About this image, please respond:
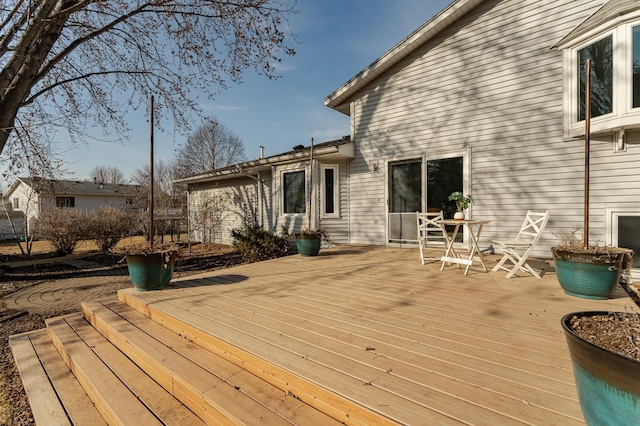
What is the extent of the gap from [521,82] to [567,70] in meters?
0.67

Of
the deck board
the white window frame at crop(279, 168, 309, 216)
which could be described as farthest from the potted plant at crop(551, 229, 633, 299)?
the white window frame at crop(279, 168, 309, 216)

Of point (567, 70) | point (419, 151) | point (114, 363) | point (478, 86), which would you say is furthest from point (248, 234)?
point (567, 70)

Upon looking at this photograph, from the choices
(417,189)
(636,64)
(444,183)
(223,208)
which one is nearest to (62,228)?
(223,208)

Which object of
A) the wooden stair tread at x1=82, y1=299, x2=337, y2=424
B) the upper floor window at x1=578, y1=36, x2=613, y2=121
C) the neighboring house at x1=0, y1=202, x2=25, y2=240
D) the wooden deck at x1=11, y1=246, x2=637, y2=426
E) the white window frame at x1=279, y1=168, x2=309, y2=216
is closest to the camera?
the wooden deck at x1=11, y1=246, x2=637, y2=426

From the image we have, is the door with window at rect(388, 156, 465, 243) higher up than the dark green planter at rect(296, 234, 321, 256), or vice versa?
the door with window at rect(388, 156, 465, 243)

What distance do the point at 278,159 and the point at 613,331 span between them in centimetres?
800

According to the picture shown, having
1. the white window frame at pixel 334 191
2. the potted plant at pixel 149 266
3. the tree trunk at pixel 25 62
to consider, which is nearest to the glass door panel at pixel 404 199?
the white window frame at pixel 334 191

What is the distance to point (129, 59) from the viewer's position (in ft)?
24.7

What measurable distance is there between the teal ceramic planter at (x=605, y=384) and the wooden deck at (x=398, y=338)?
8.5 inches

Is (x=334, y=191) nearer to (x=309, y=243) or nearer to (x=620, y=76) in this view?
(x=309, y=243)

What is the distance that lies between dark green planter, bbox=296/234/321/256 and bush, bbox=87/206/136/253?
8.60m

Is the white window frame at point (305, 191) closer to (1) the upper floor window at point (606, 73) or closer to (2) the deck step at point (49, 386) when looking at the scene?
(1) the upper floor window at point (606, 73)

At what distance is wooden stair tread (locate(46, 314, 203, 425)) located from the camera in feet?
6.05

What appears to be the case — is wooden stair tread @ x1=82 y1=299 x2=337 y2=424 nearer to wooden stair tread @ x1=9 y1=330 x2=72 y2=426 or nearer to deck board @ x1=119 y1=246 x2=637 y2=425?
deck board @ x1=119 y1=246 x2=637 y2=425
